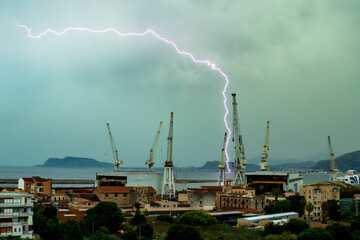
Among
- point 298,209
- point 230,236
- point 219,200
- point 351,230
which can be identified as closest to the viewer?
point 230,236

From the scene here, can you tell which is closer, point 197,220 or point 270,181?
point 197,220

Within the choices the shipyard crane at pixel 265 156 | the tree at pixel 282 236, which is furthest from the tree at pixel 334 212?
the shipyard crane at pixel 265 156

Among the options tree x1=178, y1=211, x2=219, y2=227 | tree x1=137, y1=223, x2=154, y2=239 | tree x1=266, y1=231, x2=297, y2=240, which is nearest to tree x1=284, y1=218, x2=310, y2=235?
tree x1=266, y1=231, x2=297, y2=240

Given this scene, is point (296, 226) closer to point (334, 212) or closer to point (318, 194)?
point (334, 212)

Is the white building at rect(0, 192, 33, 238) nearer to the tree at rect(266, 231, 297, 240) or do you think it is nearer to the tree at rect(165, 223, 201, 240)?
the tree at rect(165, 223, 201, 240)

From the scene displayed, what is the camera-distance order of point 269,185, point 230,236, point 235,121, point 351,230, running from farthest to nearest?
point 235,121
point 269,185
point 351,230
point 230,236

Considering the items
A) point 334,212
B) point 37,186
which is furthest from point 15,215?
point 334,212

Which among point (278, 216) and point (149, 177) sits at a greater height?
point (149, 177)

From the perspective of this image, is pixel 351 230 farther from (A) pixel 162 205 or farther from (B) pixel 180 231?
(A) pixel 162 205

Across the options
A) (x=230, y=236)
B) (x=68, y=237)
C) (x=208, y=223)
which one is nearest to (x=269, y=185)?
(x=208, y=223)
